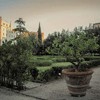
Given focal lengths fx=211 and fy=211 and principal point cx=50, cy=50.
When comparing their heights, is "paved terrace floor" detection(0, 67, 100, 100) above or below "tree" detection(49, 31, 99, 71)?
below

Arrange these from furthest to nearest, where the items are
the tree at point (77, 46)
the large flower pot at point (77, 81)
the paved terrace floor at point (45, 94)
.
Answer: the tree at point (77, 46)
the paved terrace floor at point (45, 94)
the large flower pot at point (77, 81)

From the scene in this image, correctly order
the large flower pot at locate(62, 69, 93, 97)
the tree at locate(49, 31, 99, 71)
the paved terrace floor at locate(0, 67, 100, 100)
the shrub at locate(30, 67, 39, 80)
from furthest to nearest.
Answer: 1. the shrub at locate(30, 67, 39, 80)
2. the tree at locate(49, 31, 99, 71)
3. the paved terrace floor at locate(0, 67, 100, 100)
4. the large flower pot at locate(62, 69, 93, 97)

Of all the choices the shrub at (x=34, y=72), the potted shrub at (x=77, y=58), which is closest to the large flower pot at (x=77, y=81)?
the potted shrub at (x=77, y=58)

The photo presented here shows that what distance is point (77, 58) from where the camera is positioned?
23.9 ft

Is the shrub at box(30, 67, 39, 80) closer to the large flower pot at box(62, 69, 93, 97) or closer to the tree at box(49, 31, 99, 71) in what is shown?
the tree at box(49, 31, 99, 71)

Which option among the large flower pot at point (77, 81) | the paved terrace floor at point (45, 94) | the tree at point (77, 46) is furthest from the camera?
the tree at point (77, 46)

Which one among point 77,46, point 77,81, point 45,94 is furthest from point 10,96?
point 77,46

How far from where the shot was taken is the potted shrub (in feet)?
21.7

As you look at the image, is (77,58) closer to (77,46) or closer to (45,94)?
(77,46)

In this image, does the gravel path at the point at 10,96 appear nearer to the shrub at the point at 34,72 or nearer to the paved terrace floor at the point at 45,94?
the paved terrace floor at the point at 45,94

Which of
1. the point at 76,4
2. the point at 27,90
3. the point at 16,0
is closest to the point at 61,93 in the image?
the point at 27,90

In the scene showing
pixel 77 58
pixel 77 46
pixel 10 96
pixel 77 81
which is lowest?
pixel 10 96

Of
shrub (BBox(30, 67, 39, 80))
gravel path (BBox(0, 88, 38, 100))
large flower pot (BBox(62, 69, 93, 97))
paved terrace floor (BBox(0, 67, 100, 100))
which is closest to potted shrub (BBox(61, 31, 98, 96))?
large flower pot (BBox(62, 69, 93, 97))

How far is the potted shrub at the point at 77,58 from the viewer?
661 centimetres
